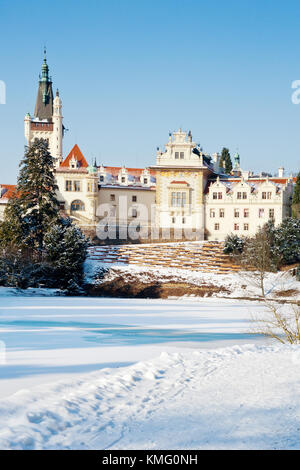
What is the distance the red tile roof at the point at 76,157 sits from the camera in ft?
201

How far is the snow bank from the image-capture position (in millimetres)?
8539

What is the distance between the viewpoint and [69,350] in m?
16.3

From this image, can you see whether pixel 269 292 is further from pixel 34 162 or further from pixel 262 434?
pixel 262 434

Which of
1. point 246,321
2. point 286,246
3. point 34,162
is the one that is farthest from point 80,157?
point 246,321

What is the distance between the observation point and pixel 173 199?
58.6m

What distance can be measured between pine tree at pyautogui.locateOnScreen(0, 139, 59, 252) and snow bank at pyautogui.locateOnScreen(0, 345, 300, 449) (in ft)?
99.6

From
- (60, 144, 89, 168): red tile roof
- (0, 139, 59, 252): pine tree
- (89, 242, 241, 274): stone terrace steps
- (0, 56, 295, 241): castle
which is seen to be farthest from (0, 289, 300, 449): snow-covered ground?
(60, 144, 89, 168): red tile roof

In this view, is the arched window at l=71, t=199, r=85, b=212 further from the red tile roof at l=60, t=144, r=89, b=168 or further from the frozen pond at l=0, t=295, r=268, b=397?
the frozen pond at l=0, t=295, r=268, b=397

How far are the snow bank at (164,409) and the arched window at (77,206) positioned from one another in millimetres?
45968

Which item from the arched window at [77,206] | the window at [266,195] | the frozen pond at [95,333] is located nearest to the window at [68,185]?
the arched window at [77,206]

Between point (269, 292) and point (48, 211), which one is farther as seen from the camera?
point (48, 211)
